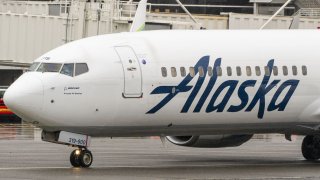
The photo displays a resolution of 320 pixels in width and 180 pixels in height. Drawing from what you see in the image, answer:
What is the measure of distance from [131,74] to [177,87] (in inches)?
52.6

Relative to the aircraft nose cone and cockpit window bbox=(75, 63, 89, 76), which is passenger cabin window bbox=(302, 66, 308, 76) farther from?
the aircraft nose cone

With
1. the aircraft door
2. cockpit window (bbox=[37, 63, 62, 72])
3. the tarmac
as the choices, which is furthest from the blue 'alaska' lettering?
cockpit window (bbox=[37, 63, 62, 72])

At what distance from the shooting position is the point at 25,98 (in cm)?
2720

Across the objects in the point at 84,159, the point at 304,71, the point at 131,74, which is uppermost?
the point at 131,74

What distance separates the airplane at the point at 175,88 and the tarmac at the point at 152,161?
834 mm

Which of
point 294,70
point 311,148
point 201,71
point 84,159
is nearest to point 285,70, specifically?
point 294,70

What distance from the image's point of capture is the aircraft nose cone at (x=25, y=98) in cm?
2722

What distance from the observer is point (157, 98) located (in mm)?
28859

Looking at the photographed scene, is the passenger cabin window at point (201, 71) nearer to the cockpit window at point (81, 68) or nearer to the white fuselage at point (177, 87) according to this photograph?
the white fuselage at point (177, 87)

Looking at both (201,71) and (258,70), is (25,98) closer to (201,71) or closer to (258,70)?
(201,71)

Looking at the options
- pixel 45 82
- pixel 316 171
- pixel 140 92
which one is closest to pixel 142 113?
pixel 140 92

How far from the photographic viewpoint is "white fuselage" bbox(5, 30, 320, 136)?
1094 inches

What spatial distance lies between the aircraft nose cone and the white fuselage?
0.07 ft

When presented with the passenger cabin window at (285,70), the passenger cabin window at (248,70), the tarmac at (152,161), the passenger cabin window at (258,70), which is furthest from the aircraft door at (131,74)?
the passenger cabin window at (285,70)
